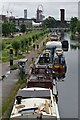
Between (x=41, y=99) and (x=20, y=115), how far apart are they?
1.78 metres

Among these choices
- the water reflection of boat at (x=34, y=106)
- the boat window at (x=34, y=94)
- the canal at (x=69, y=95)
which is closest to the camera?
the water reflection of boat at (x=34, y=106)

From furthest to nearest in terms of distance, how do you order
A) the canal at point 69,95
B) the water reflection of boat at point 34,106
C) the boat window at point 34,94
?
the canal at point 69,95 < the boat window at point 34,94 < the water reflection of boat at point 34,106

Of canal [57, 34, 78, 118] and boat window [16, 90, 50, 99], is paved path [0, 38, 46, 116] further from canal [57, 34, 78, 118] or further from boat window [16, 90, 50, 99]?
canal [57, 34, 78, 118]

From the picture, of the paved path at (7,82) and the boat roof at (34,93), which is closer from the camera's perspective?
the boat roof at (34,93)

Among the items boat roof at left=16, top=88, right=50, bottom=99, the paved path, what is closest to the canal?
boat roof at left=16, top=88, right=50, bottom=99

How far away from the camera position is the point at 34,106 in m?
10.5

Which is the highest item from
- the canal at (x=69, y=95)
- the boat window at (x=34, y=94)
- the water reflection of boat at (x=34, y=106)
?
the boat window at (x=34, y=94)

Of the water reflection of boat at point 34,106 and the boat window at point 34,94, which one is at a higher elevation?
the boat window at point 34,94

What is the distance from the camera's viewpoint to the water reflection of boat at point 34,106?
382 inches

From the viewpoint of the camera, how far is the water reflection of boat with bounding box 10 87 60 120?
9.71m

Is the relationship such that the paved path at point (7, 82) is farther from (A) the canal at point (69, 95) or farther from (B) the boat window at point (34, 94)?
(A) the canal at point (69, 95)

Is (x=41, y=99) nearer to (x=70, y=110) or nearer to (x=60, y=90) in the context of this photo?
(x=70, y=110)

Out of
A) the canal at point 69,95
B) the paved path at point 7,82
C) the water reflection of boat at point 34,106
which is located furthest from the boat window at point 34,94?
the canal at point 69,95

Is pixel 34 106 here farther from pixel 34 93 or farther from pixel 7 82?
pixel 7 82
